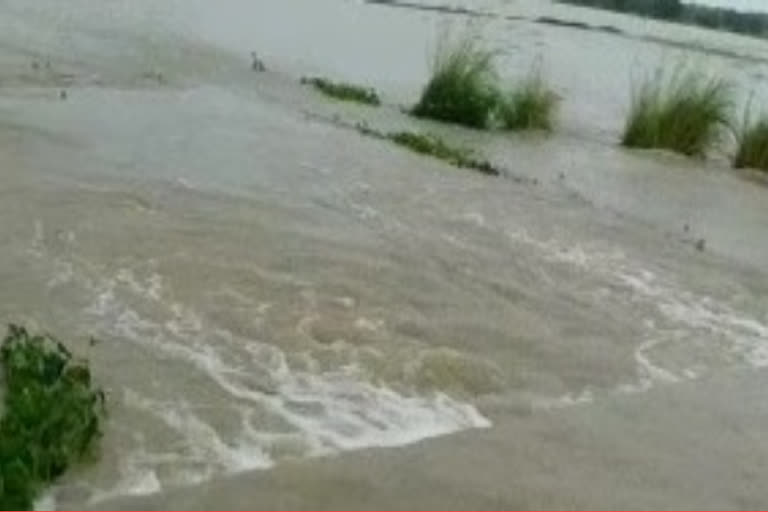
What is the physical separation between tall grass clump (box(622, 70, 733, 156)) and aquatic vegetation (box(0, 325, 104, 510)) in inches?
541

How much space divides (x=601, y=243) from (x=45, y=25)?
1492cm

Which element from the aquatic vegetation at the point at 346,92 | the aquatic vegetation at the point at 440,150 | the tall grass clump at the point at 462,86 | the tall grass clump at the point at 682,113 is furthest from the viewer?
the aquatic vegetation at the point at 346,92

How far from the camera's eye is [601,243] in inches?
474

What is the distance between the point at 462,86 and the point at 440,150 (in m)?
3.80

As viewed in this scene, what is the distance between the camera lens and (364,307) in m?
8.27

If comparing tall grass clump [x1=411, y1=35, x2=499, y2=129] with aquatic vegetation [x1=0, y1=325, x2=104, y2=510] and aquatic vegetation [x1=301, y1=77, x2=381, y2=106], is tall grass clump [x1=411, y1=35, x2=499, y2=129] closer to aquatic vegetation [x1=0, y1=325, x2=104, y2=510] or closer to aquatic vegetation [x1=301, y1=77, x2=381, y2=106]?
aquatic vegetation [x1=301, y1=77, x2=381, y2=106]

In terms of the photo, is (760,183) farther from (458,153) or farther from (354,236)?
(354,236)

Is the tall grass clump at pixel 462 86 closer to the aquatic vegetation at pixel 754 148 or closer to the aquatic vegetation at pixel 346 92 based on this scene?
the aquatic vegetation at pixel 346 92

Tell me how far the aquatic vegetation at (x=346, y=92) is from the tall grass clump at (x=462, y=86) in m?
1.11

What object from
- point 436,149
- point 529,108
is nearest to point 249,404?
point 436,149

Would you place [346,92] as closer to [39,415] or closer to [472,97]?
[472,97]

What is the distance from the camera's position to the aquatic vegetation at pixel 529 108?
771 inches

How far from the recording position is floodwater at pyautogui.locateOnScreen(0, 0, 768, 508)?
5.87m

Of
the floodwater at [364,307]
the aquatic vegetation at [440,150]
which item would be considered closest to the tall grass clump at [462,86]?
the floodwater at [364,307]
